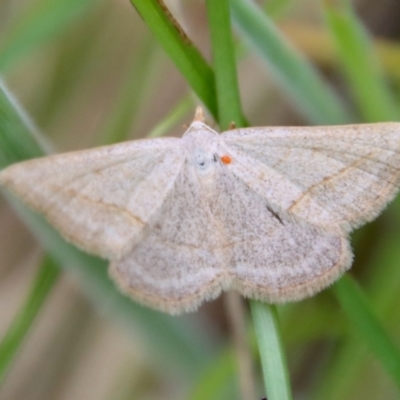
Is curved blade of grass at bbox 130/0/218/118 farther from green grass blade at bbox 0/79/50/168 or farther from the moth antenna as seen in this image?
green grass blade at bbox 0/79/50/168

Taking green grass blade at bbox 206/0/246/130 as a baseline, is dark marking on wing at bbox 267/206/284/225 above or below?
below

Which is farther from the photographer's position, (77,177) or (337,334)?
(337,334)

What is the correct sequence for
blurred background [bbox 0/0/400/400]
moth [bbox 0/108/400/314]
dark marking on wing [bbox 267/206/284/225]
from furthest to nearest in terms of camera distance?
blurred background [bbox 0/0/400/400] < dark marking on wing [bbox 267/206/284/225] < moth [bbox 0/108/400/314]

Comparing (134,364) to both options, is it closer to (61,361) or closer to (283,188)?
(61,361)

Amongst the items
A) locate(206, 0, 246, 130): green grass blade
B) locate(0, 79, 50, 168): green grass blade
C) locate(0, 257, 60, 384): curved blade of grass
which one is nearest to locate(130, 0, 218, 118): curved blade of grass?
locate(206, 0, 246, 130): green grass blade

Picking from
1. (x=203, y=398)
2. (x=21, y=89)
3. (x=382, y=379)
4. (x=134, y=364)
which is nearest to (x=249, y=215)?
(x=203, y=398)

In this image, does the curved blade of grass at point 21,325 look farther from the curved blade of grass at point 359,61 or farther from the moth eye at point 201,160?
the curved blade of grass at point 359,61

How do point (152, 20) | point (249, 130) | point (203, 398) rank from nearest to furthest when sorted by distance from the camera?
1. point (152, 20)
2. point (249, 130)
3. point (203, 398)

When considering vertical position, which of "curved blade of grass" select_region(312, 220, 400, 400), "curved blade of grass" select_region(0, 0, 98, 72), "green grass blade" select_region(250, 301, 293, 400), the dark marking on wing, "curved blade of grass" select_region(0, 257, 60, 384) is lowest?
"curved blade of grass" select_region(312, 220, 400, 400)
